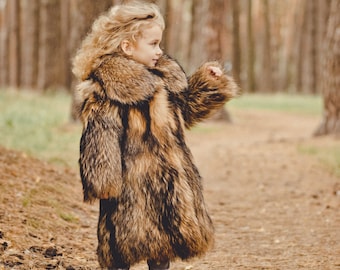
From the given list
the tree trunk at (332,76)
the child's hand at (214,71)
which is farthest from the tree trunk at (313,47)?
the child's hand at (214,71)

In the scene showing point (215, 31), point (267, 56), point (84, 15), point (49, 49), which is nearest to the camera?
point (84, 15)

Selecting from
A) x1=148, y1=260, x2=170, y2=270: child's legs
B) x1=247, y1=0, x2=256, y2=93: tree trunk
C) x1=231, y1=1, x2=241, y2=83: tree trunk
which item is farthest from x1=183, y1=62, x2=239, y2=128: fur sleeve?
x1=247, y1=0, x2=256, y2=93: tree trunk

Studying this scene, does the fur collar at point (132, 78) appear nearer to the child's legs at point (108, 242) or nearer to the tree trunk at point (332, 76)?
the child's legs at point (108, 242)

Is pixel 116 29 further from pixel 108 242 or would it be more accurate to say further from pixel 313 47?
pixel 313 47

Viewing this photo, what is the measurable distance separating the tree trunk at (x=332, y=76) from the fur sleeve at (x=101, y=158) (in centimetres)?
828

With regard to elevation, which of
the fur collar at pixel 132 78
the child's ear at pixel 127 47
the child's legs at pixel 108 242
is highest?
the child's ear at pixel 127 47

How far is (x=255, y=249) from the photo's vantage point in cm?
560

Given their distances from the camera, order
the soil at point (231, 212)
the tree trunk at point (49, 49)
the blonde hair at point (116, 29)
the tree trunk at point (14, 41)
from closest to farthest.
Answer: the blonde hair at point (116, 29) < the soil at point (231, 212) < the tree trunk at point (49, 49) < the tree trunk at point (14, 41)

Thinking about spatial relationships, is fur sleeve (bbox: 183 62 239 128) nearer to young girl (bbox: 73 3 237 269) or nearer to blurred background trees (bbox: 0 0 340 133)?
young girl (bbox: 73 3 237 269)

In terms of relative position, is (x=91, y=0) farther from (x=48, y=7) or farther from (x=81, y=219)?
(x=48, y=7)

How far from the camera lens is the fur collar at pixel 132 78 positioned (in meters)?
3.78

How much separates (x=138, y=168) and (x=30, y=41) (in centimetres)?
2062

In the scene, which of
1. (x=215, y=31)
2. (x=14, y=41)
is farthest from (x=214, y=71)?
(x=14, y=41)

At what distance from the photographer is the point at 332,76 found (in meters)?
11.4
